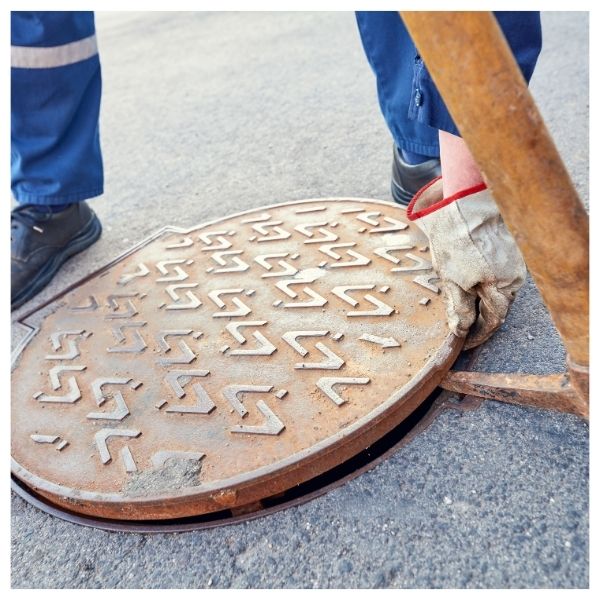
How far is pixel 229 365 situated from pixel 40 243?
3.75 feet

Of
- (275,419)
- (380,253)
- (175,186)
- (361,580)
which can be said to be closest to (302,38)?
(175,186)

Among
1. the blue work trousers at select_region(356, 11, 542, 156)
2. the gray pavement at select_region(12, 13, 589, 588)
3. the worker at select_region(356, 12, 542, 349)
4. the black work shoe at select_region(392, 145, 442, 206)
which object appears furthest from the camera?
the black work shoe at select_region(392, 145, 442, 206)

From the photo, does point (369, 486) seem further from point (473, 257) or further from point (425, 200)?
point (425, 200)

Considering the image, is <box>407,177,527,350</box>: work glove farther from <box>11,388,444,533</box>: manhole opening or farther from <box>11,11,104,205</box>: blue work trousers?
<box>11,11,104,205</box>: blue work trousers

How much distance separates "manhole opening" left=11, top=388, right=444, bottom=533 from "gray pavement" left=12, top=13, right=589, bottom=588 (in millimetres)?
17

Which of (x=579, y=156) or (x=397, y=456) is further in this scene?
(x=579, y=156)

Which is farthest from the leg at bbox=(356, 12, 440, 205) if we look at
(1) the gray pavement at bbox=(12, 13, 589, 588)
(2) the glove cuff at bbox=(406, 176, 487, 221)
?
(2) the glove cuff at bbox=(406, 176, 487, 221)

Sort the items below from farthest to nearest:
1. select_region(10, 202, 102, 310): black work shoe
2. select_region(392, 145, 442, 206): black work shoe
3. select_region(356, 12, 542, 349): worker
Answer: select_region(10, 202, 102, 310): black work shoe → select_region(392, 145, 442, 206): black work shoe → select_region(356, 12, 542, 349): worker

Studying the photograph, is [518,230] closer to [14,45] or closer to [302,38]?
[14,45]

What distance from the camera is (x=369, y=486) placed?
1.36 metres

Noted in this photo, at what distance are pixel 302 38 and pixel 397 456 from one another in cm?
392

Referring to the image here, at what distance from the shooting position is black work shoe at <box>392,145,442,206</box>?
2104 millimetres

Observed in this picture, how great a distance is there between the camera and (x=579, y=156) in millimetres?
2398

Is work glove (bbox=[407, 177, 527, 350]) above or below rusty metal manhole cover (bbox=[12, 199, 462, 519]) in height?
above
